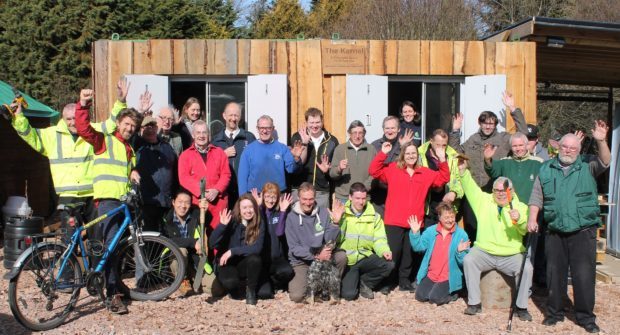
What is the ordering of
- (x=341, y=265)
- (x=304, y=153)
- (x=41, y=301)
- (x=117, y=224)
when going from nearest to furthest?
1. (x=41, y=301)
2. (x=117, y=224)
3. (x=341, y=265)
4. (x=304, y=153)

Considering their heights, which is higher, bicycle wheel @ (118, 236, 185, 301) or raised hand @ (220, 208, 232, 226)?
raised hand @ (220, 208, 232, 226)

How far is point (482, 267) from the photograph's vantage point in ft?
19.4

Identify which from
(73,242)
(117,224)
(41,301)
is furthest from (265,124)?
(41,301)

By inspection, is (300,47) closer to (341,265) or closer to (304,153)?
(304,153)

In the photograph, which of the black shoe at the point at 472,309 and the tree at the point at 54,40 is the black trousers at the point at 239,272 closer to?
the black shoe at the point at 472,309

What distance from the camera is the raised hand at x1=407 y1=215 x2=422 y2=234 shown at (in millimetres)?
6340

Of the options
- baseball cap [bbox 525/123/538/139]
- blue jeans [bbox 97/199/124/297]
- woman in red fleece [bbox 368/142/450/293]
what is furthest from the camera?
baseball cap [bbox 525/123/538/139]

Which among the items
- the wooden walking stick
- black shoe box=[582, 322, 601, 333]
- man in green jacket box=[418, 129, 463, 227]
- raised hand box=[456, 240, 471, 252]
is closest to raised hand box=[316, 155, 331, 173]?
man in green jacket box=[418, 129, 463, 227]

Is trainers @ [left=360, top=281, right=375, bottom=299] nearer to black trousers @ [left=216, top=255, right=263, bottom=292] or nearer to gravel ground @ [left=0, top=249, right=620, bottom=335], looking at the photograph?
gravel ground @ [left=0, top=249, right=620, bottom=335]

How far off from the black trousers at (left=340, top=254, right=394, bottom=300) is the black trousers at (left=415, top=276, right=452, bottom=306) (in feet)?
1.13

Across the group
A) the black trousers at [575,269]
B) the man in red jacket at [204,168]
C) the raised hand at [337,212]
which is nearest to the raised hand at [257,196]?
the man in red jacket at [204,168]

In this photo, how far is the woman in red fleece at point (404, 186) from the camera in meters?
6.41

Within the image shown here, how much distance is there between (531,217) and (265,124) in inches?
105

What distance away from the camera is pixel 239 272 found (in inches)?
242
